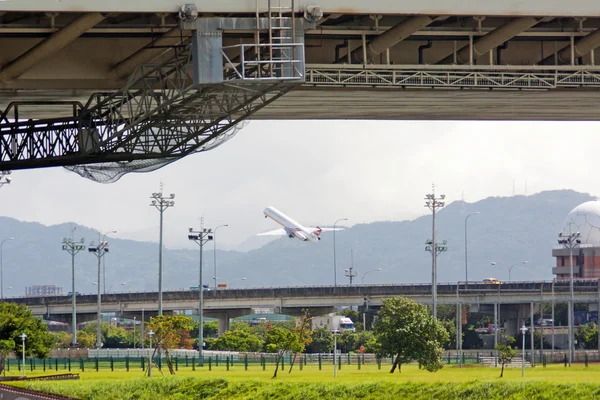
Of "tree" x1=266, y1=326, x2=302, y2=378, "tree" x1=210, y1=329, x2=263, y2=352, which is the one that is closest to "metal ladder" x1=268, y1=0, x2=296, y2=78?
"tree" x1=266, y1=326, x2=302, y2=378

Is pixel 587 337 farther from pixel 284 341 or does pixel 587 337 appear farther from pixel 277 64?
pixel 277 64

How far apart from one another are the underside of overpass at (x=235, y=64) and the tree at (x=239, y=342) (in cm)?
8752

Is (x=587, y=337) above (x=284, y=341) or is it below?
below

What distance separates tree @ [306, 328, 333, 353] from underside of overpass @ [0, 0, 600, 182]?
297 feet

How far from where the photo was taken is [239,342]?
112 m

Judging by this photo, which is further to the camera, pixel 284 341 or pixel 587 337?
pixel 587 337

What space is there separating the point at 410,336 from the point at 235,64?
56206 mm

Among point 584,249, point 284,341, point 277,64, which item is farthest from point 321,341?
point 277,64

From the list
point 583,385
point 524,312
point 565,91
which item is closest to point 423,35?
point 565,91

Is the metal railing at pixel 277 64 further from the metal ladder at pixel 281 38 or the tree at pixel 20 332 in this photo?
the tree at pixel 20 332

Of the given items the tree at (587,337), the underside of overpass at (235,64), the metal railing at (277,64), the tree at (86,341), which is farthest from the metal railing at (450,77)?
the tree at (86,341)

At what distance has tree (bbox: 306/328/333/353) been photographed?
376 feet

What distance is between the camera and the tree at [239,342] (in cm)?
11162

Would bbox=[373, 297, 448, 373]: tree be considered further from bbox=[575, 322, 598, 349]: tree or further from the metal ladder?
the metal ladder
